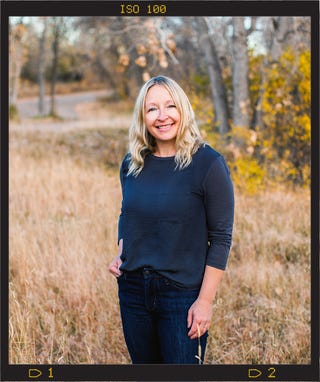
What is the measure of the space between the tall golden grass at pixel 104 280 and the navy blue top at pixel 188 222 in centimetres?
96

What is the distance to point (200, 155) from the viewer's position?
186cm

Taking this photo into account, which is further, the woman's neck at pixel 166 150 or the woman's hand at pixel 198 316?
the woman's neck at pixel 166 150

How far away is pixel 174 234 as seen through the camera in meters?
1.82

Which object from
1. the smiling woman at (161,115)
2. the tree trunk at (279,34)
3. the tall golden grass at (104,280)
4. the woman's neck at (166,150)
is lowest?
the tall golden grass at (104,280)

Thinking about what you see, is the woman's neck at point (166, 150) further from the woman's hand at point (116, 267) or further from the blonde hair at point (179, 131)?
the woman's hand at point (116, 267)

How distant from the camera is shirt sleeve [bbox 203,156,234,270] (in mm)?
1800

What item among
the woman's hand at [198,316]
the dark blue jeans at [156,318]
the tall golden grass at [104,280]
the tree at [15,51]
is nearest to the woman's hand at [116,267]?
the dark blue jeans at [156,318]

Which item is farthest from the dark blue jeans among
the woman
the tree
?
the tree

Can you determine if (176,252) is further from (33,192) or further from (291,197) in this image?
(33,192)

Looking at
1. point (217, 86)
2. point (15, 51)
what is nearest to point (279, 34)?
point (217, 86)

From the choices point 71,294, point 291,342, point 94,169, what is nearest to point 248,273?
point 291,342

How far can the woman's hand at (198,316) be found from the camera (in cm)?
180

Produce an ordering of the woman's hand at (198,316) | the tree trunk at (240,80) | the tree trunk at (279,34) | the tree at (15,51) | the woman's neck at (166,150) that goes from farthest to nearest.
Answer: the tree at (15,51) → the tree trunk at (240,80) → the tree trunk at (279,34) → the woman's neck at (166,150) → the woman's hand at (198,316)

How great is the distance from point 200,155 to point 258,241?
252 centimetres
